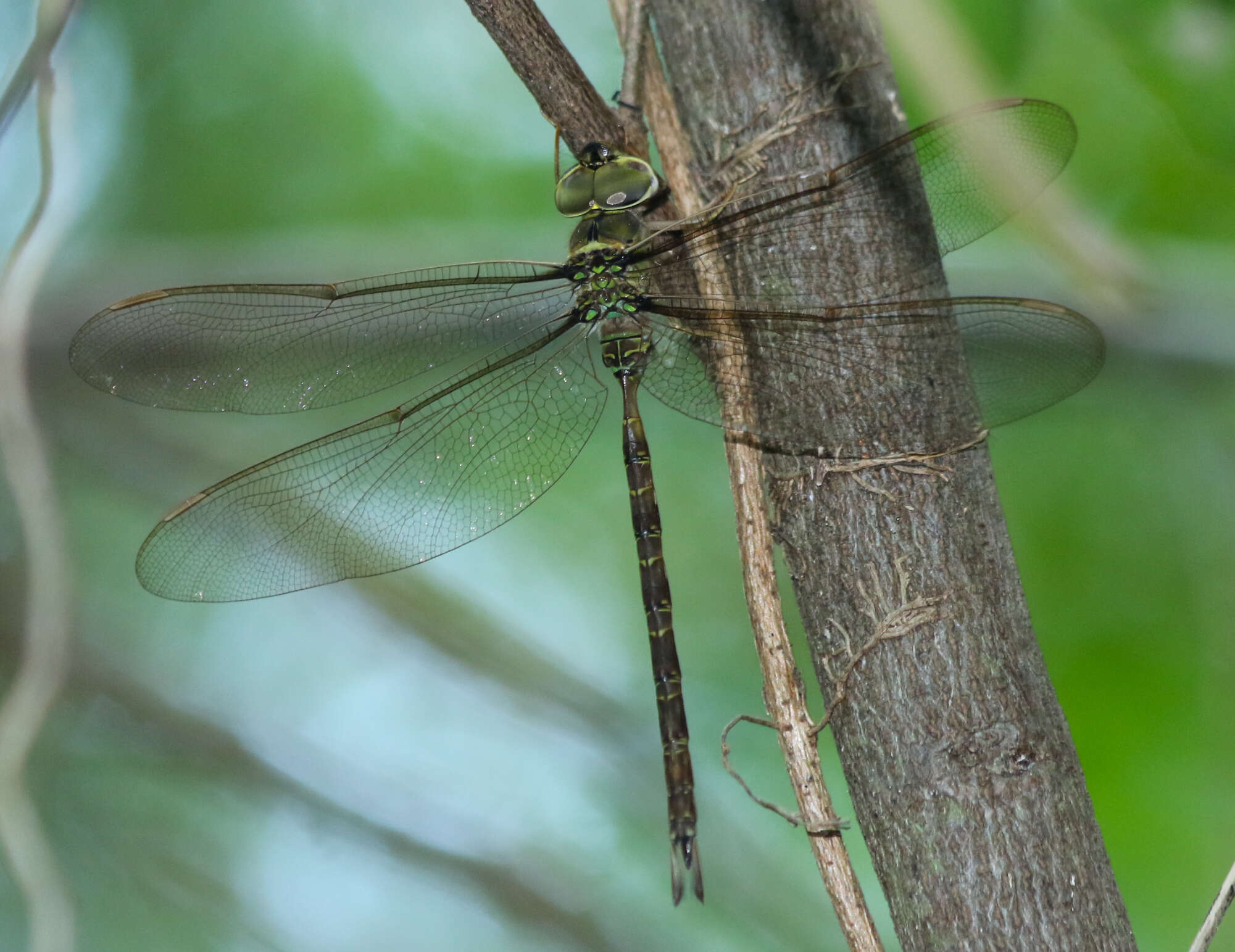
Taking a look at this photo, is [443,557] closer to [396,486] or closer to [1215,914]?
[396,486]

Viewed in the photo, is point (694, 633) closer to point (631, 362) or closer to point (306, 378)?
point (631, 362)

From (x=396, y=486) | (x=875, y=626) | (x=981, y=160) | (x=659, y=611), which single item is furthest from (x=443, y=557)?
(x=981, y=160)

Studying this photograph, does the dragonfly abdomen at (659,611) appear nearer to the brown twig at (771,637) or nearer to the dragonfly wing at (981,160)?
the brown twig at (771,637)

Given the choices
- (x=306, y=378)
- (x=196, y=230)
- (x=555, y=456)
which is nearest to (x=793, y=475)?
(x=555, y=456)

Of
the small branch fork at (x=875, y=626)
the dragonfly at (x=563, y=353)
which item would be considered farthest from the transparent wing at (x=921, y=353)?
the small branch fork at (x=875, y=626)

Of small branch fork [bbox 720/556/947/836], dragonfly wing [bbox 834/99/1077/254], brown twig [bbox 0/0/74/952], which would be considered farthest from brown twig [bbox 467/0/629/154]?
brown twig [bbox 0/0/74/952]

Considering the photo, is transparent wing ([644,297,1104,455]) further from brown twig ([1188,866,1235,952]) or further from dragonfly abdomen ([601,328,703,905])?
brown twig ([1188,866,1235,952])
